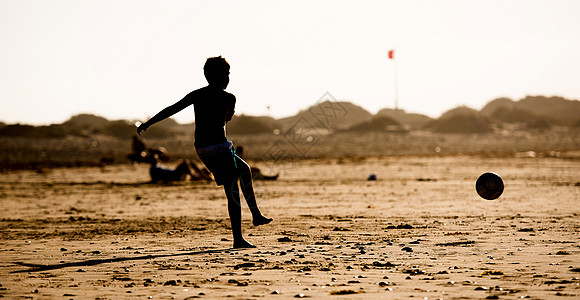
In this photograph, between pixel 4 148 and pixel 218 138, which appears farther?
pixel 4 148

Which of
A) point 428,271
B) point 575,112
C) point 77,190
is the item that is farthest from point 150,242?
point 575,112

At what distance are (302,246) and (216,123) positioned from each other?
5.65ft

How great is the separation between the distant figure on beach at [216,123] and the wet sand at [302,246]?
83 centimetres

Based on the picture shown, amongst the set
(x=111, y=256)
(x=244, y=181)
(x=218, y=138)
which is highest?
(x=218, y=138)

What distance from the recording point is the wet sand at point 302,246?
561 cm

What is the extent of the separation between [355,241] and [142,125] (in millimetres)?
2874

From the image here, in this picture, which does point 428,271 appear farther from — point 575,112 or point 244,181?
point 575,112

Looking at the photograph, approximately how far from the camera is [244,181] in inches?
307

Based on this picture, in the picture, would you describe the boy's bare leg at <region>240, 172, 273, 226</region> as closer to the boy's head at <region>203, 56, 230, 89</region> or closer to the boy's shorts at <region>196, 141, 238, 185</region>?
the boy's shorts at <region>196, 141, 238, 185</region>

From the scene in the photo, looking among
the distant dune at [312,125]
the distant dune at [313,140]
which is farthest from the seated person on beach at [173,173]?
the distant dune at [312,125]

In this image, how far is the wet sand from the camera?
18.4ft

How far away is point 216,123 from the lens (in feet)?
24.8

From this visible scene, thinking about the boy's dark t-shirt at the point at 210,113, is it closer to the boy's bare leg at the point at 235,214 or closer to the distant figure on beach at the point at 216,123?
A: the distant figure on beach at the point at 216,123

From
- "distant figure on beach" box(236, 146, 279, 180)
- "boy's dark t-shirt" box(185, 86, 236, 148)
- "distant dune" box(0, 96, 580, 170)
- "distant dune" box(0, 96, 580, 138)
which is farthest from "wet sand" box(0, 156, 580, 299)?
"distant dune" box(0, 96, 580, 138)
